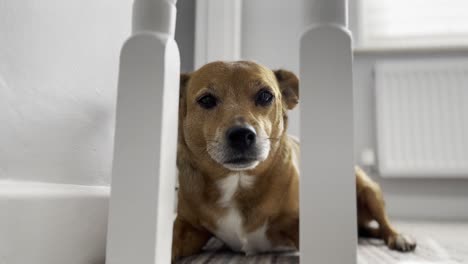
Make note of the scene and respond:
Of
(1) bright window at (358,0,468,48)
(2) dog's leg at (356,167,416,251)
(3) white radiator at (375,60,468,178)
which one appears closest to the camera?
(2) dog's leg at (356,167,416,251)

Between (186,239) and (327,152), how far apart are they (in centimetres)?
71

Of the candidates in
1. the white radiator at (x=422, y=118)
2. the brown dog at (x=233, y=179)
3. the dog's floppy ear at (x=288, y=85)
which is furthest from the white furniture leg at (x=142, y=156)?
the white radiator at (x=422, y=118)

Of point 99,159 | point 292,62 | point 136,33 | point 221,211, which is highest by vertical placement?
point 292,62

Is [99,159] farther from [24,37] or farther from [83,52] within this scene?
[24,37]

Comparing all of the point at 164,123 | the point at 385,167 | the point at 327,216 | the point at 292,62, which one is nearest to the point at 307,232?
the point at 327,216

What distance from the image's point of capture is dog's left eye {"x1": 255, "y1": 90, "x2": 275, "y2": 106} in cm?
99

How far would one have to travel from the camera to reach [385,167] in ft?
6.94

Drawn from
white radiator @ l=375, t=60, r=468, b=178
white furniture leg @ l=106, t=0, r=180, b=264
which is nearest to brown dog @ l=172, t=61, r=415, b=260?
white furniture leg @ l=106, t=0, r=180, b=264

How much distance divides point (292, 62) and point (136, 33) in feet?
6.53

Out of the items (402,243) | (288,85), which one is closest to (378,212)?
(402,243)

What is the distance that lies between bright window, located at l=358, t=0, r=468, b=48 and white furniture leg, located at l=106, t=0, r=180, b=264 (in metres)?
2.13

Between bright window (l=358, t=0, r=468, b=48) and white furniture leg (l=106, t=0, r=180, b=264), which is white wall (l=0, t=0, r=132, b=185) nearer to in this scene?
white furniture leg (l=106, t=0, r=180, b=264)

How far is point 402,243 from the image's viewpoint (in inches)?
43.3

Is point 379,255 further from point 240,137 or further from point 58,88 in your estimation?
point 58,88
